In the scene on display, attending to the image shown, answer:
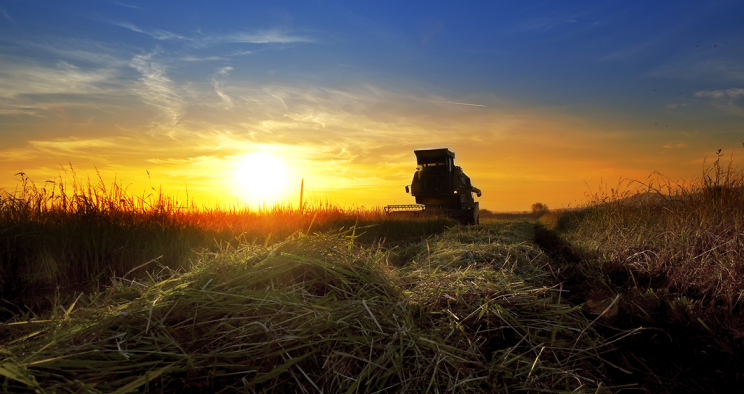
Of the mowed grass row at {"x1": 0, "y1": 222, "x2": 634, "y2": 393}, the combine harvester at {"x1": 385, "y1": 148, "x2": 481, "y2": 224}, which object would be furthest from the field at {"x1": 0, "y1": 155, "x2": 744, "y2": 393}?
Answer: the combine harvester at {"x1": 385, "y1": 148, "x2": 481, "y2": 224}

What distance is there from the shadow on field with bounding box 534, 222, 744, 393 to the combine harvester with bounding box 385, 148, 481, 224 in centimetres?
1310

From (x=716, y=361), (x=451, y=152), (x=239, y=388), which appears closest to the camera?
(x=239, y=388)

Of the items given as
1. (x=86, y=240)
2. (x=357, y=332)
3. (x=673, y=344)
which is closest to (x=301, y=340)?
(x=357, y=332)

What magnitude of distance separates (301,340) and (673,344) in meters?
2.22

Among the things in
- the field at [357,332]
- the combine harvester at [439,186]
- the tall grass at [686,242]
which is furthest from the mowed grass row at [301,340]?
the combine harvester at [439,186]

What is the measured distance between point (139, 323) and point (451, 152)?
15.8 meters

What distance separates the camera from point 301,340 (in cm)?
194

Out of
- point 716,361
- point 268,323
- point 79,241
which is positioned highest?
point 79,241

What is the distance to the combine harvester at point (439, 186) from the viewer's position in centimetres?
1645

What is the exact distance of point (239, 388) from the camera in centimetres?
169

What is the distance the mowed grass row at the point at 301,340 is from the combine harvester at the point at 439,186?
45.4 ft

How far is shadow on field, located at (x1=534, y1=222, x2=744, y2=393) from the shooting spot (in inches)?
80.7

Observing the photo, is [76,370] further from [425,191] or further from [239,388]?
[425,191]

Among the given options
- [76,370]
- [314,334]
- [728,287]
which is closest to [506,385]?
[314,334]
